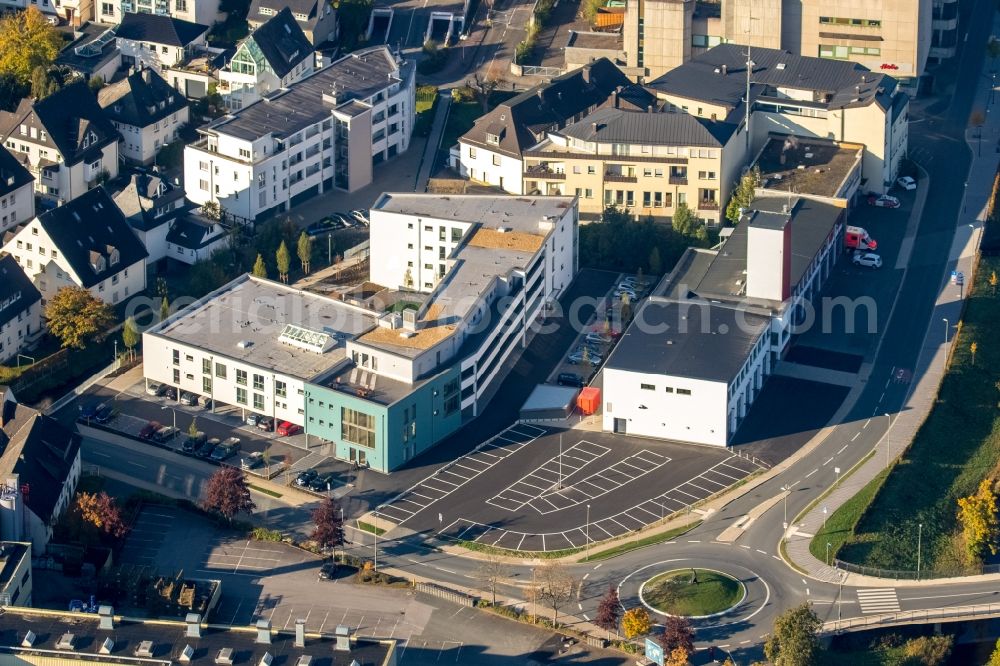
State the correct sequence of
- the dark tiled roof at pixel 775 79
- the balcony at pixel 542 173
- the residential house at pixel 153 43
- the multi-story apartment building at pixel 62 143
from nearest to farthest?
the multi-story apartment building at pixel 62 143, the balcony at pixel 542 173, the dark tiled roof at pixel 775 79, the residential house at pixel 153 43

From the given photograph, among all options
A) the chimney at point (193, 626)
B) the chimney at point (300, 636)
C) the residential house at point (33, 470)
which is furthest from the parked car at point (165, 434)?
the chimney at point (300, 636)

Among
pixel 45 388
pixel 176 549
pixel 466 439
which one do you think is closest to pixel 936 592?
pixel 466 439

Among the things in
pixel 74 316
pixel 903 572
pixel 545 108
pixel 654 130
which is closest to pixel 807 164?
pixel 654 130

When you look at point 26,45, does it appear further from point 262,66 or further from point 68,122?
point 262,66

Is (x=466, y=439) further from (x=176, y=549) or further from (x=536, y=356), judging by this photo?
(x=176, y=549)

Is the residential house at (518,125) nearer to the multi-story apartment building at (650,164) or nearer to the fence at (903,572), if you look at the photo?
the multi-story apartment building at (650,164)

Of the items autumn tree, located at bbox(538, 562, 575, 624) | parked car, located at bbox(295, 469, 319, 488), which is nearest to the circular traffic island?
autumn tree, located at bbox(538, 562, 575, 624)

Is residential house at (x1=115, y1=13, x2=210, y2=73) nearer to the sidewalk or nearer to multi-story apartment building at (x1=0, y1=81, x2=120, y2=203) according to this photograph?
multi-story apartment building at (x1=0, y1=81, x2=120, y2=203)
